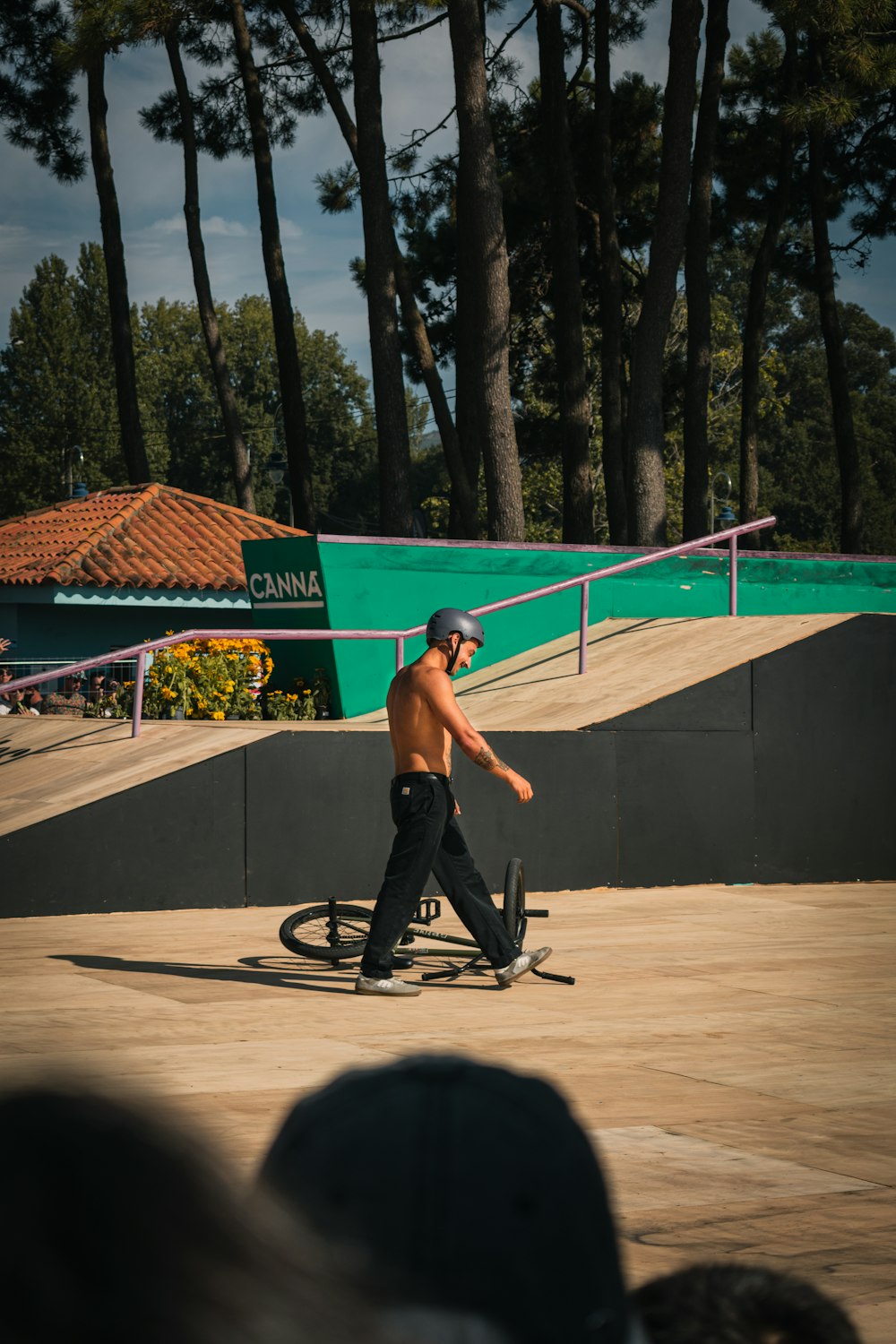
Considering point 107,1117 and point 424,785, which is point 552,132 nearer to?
point 424,785

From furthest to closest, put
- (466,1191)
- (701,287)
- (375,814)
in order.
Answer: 1. (701,287)
2. (375,814)
3. (466,1191)

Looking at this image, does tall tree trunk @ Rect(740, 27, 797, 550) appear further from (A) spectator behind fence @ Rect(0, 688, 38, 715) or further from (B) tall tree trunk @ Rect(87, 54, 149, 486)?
(A) spectator behind fence @ Rect(0, 688, 38, 715)

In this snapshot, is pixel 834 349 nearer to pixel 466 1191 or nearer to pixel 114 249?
pixel 114 249

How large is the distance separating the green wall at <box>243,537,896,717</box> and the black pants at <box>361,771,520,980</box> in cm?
844

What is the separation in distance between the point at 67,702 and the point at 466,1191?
58.4 ft

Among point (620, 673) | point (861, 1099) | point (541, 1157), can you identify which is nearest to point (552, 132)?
point (620, 673)

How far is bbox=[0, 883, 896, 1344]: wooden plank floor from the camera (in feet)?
14.6

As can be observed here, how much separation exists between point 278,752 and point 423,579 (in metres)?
5.68

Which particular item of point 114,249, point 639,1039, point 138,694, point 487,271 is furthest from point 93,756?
point 114,249

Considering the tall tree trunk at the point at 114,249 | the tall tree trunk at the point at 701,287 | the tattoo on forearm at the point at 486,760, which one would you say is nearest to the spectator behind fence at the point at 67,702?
the tall tree trunk at the point at 701,287

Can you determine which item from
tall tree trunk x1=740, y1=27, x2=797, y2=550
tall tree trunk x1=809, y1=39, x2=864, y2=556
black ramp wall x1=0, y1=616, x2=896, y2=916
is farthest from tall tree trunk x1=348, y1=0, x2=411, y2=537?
tall tree trunk x1=809, y1=39, x2=864, y2=556

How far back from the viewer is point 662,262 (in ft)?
69.6

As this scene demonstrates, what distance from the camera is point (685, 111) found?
21.5 meters

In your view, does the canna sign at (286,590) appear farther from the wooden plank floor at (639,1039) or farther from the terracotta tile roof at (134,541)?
the terracotta tile roof at (134,541)
